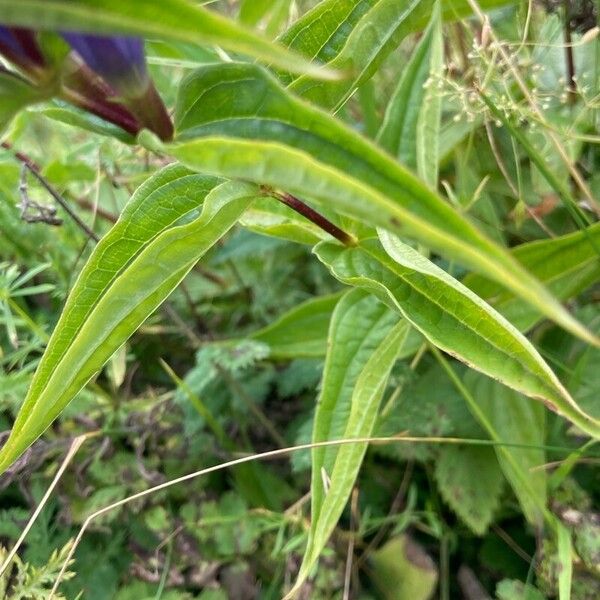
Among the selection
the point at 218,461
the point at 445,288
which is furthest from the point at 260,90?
the point at 218,461

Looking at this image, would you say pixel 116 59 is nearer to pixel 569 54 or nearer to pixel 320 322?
pixel 320 322

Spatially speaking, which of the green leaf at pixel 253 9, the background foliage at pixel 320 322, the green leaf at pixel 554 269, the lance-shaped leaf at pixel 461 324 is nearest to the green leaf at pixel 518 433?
the background foliage at pixel 320 322

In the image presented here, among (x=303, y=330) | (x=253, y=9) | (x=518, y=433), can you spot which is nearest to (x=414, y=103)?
(x=253, y=9)

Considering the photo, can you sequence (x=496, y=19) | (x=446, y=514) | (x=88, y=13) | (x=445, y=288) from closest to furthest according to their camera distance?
(x=88, y=13)
(x=445, y=288)
(x=446, y=514)
(x=496, y=19)

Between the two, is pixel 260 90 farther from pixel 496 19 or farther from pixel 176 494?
pixel 496 19

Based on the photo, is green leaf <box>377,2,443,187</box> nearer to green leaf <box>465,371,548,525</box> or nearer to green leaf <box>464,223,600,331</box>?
green leaf <box>464,223,600,331</box>

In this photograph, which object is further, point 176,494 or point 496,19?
point 496,19
